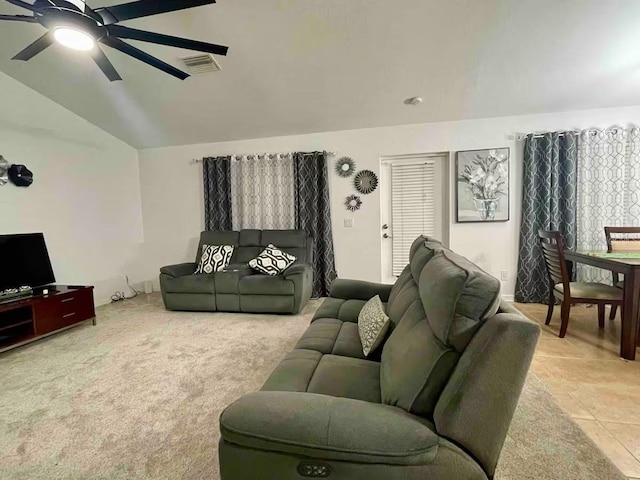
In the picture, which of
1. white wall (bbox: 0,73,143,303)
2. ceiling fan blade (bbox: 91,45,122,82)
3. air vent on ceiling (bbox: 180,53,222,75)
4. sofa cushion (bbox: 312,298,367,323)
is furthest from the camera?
white wall (bbox: 0,73,143,303)

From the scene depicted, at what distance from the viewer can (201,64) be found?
2.96 metres

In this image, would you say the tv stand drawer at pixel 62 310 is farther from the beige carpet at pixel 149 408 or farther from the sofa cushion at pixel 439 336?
the sofa cushion at pixel 439 336

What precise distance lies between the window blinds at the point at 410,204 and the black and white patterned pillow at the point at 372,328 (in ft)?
8.33

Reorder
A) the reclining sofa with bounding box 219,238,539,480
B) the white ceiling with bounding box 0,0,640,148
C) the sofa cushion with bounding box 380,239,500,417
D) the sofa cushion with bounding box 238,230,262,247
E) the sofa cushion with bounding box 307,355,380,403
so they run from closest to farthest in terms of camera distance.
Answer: the reclining sofa with bounding box 219,238,539,480 < the sofa cushion with bounding box 380,239,500,417 < the sofa cushion with bounding box 307,355,380,403 < the white ceiling with bounding box 0,0,640,148 < the sofa cushion with bounding box 238,230,262,247

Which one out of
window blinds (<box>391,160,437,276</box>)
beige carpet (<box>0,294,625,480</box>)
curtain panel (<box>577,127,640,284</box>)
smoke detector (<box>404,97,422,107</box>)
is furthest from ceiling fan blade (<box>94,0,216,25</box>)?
curtain panel (<box>577,127,640,284</box>)

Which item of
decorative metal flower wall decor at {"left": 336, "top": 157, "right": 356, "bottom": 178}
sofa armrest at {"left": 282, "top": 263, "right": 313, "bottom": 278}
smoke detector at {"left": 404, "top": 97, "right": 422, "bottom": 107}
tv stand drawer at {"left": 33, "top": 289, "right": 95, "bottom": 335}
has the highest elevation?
smoke detector at {"left": 404, "top": 97, "right": 422, "bottom": 107}

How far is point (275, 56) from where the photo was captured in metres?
2.88

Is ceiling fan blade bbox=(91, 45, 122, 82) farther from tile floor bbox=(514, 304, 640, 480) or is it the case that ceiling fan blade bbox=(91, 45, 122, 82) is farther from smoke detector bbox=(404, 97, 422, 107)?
tile floor bbox=(514, 304, 640, 480)

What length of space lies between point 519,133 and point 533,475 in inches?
146

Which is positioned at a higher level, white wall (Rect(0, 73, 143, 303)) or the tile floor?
white wall (Rect(0, 73, 143, 303))

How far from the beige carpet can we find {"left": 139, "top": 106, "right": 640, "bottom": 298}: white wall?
5.72ft

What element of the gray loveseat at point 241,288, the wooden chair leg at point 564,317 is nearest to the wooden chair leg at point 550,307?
the wooden chair leg at point 564,317

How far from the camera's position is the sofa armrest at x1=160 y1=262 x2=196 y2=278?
3812 mm

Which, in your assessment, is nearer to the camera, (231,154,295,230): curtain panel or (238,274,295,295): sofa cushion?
(238,274,295,295): sofa cushion
